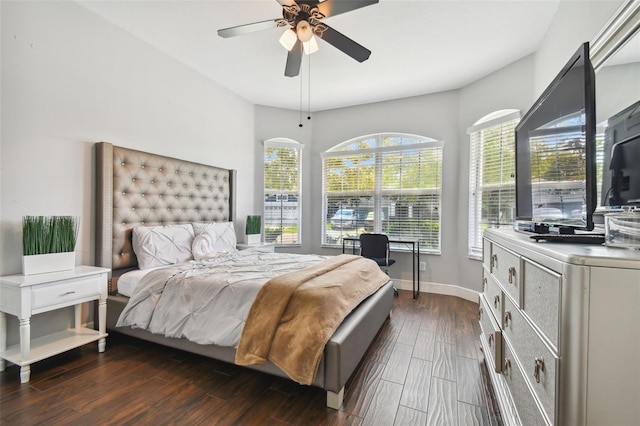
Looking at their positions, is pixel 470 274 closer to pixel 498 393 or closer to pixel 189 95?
pixel 498 393

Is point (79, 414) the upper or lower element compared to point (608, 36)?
lower

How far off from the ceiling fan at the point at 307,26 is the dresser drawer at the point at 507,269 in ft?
5.37

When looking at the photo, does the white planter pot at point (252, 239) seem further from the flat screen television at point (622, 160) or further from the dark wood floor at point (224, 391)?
the flat screen television at point (622, 160)

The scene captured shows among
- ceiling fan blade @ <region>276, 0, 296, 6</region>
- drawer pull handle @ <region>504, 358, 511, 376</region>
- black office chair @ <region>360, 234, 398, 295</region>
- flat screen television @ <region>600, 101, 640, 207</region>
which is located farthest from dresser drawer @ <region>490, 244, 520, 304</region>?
ceiling fan blade @ <region>276, 0, 296, 6</region>

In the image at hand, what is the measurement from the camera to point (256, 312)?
5.68 ft

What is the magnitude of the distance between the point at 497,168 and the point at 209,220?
3593 millimetres

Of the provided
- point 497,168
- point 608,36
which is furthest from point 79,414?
point 497,168

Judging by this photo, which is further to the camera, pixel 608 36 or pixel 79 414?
pixel 79 414

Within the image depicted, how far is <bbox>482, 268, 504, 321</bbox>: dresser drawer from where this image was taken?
1576 millimetres

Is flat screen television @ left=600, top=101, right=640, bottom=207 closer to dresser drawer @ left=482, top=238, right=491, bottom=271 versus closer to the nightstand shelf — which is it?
dresser drawer @ left=482, top=238, right=491, bottom=271

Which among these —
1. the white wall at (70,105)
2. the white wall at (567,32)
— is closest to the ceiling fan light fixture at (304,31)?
the white wall at (567,32)

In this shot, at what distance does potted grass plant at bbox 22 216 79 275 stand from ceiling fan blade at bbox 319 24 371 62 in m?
2.34

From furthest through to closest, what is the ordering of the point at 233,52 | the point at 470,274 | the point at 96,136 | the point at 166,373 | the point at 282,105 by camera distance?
the point at 282,105
the point at 470,274
the point at 233,52
the point at 96,136
the point at 166,373

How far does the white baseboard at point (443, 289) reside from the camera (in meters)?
3.55
